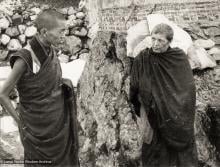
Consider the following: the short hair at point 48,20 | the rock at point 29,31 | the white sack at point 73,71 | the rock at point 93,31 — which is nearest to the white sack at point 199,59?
the white sack at point 73,71

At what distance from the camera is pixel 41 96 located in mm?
3570

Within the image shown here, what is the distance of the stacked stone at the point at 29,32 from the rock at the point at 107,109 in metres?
2.65

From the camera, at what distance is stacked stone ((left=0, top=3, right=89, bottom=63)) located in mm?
8461

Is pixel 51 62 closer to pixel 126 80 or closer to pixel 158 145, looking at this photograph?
pixel 158 145

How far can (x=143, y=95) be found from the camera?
162 inches

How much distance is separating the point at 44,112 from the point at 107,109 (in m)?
1.85

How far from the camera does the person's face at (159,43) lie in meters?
3.95

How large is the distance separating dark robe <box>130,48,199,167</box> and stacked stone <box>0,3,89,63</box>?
13.9ft

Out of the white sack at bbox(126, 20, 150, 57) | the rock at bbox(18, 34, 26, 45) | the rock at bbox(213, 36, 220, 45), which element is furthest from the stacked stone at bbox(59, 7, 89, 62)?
the rock at bbox(213, 36, 220, 45)

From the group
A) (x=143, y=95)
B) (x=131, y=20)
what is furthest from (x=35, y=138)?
(x=131, y=20)

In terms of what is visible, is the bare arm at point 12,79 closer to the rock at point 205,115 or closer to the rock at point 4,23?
the rock at point 205,115

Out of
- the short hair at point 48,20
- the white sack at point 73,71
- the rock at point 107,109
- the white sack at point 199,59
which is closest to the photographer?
the short hair at point 48,20

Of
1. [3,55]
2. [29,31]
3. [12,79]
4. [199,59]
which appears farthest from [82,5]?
[12,79]

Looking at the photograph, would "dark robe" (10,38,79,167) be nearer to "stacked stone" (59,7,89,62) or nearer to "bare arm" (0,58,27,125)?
"bare arm" (0,58,27,125)
